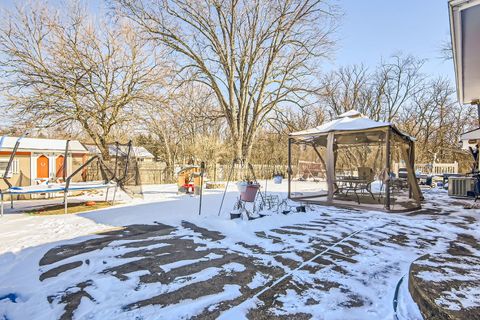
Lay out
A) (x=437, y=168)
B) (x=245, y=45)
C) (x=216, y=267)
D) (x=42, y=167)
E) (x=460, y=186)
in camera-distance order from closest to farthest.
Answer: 1. (x=216, y=267)
2. (x=460, y=186)
3. (x=42, y=167)
4. (x=245, y=45)
5. (x=437, y=168)

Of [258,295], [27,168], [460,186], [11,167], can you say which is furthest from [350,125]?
[11,167]

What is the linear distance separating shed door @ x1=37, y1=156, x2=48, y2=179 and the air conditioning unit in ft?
48.4

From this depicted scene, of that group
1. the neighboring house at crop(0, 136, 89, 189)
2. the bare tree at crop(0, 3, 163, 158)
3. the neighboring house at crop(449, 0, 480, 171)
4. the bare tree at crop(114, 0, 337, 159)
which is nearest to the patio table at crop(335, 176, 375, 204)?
the neighboring house at crop(449, 0, 480, 171)

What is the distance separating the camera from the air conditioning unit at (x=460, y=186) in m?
8.43

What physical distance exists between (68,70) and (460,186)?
14168 mm

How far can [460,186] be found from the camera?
8602 millimetres

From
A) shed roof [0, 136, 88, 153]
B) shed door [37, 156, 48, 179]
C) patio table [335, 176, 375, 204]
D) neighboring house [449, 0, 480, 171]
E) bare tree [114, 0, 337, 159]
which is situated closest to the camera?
neighboring house [449, 0, 480, 171]

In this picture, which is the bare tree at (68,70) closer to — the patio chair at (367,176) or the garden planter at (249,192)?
the garden planter at (249,192)

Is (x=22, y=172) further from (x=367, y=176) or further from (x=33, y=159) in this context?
(x=367, y=176)

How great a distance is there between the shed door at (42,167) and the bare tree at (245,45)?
23.8 feet

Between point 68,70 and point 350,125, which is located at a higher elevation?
point 68,70

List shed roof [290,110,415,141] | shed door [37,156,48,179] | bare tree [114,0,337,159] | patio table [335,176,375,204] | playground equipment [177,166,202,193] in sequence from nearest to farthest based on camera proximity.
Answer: shed roof [290,110,415,141] < patio table [335,176,375,204] < playground equipment [177,166,202,193] < shed door [37,156,48,179] < bare tree [114,0,337,159]

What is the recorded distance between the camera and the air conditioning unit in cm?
843

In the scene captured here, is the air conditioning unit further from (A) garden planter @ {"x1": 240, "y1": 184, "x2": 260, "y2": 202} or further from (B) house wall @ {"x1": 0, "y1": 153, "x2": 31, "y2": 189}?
(B) house wall @ {"x1": 0, "y1": 153, "x2": 31, "y2": 189}
